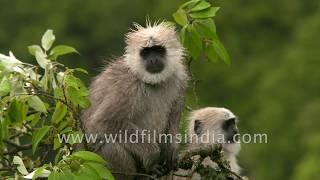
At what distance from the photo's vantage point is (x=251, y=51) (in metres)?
60.8

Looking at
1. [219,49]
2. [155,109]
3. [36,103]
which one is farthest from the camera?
[155,109]

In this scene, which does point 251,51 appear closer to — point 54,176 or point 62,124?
point 62,124

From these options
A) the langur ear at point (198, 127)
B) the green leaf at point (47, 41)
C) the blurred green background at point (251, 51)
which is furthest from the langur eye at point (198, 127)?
the blurred green background at point (251, 51)

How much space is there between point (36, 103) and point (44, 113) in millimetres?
395

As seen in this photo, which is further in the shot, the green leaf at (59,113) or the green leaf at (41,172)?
the green leaf at (59,113)

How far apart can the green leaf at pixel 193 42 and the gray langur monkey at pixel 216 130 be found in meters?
2.62

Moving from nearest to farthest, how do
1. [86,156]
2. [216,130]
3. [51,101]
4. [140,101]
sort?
1. [86,156]
2. [51,101]
3. [140,101]
4. [216,130]

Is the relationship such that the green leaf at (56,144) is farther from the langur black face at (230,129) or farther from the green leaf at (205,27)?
the langur black face at (230,129)

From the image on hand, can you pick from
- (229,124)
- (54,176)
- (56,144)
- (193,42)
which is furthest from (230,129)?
(54,176)

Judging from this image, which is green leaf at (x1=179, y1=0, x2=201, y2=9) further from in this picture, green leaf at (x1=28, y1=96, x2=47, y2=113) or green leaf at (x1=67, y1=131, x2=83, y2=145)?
green leaf at (x1=67, y1=131, x2=83, y2=145)

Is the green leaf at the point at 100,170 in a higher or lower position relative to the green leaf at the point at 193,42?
lower

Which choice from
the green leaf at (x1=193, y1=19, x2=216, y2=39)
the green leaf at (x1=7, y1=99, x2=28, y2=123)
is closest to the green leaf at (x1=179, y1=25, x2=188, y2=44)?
the green leaf at (x1=193, y1=19, x2=216, y2=39)

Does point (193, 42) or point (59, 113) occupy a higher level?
point (193, 42)

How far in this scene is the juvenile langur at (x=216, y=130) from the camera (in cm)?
1400
